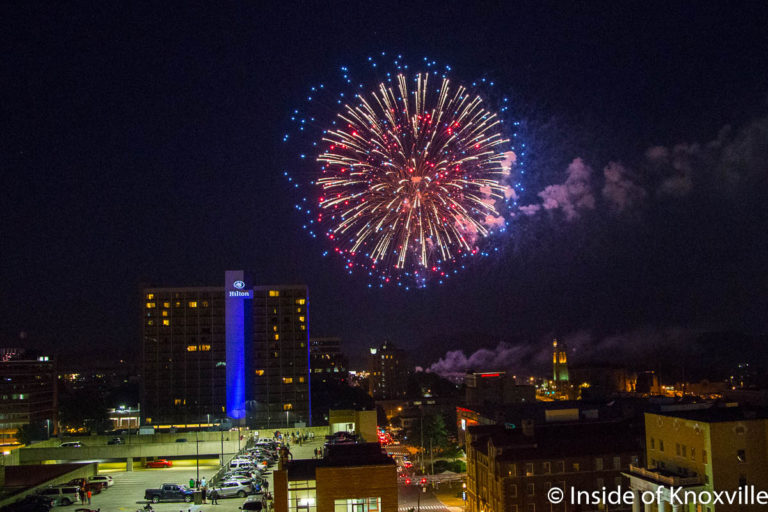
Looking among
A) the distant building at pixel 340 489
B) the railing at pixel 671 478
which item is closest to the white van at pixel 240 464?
the distant building at pixel 340 489

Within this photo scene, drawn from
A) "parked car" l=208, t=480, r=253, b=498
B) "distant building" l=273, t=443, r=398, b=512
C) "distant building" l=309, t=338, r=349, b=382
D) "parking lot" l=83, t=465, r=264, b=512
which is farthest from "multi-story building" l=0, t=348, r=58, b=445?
"distant building" l=273, t=443, r=398, b=512

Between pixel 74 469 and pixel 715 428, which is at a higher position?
pixel 715 428

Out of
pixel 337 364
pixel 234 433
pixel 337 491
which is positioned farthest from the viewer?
pixel 337 364

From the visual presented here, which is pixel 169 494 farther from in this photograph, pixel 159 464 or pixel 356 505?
pixel 159 464

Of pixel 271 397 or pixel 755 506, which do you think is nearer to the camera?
pixel 755 506

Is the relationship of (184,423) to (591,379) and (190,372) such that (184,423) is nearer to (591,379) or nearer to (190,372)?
(190,372)

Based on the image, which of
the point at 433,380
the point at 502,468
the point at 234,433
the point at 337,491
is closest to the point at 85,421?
the point at 234,433
